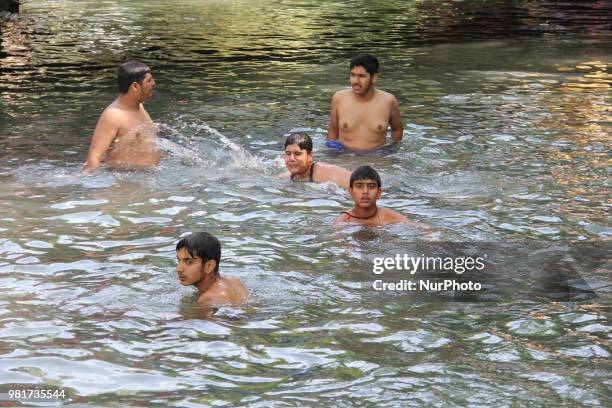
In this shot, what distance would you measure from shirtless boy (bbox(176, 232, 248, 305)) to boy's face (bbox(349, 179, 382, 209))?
1.85 m

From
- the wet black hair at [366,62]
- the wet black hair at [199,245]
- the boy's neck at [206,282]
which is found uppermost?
the wet black hair at [366,62]

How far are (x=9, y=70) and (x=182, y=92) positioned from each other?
396cm

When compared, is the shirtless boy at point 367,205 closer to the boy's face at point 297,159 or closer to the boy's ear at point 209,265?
the boy's face at point 297,159

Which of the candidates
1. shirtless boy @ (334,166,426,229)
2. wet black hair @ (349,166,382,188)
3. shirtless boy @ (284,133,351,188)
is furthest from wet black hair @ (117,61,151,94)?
wet black hair @ (349,166,382,188)

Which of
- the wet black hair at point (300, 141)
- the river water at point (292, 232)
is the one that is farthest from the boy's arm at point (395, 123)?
the wet black hair at point (300, 141)

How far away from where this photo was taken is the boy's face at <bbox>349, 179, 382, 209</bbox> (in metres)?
8.64

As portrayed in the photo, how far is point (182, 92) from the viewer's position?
15961mm

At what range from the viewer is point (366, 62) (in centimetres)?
1182

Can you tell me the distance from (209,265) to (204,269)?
43 mm

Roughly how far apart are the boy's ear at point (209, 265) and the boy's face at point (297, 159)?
3354mm

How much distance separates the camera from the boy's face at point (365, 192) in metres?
8.64

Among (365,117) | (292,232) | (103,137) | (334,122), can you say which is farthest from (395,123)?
(292,232)

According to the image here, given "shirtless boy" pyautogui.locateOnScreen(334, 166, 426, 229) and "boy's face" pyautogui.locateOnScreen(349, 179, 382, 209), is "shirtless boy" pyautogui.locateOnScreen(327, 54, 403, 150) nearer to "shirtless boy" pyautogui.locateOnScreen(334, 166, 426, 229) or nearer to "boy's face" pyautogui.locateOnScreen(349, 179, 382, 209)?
"shirtless boy" pyautogui.locateOnScreen(334, 166, 426, 229)

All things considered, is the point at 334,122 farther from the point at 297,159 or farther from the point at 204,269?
the point at 204,269
